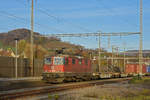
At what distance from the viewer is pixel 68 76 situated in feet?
94.5

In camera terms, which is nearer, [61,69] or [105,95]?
[105,95]

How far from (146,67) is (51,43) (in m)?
28.1

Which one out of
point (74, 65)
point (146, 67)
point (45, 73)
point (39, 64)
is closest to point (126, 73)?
point (146, 67)

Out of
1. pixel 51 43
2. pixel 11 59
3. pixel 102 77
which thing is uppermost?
pixel 51 43

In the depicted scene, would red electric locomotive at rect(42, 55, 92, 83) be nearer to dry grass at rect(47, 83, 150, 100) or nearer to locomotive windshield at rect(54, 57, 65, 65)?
locomotive windshield at rect(54, 57, 65, 65)

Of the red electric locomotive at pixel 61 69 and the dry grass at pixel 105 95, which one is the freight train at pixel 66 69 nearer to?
the red electric locomotive at pixel 61 69

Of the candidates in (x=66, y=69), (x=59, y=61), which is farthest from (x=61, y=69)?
(x=59, y=61)

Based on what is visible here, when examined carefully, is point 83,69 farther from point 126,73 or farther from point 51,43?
point 51,43

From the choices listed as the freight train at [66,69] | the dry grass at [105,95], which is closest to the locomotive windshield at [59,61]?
the freight train at [66,69]

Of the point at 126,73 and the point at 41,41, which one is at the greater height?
the point at 41,41

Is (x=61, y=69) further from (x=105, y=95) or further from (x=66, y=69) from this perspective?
(x=105, y=95)

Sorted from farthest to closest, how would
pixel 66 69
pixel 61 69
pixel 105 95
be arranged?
pixel 66 69 < pixel 61 69 < pixel 105 95

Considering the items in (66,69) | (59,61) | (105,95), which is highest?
(59,61)

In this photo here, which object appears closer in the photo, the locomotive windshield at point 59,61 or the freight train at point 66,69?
the freight train at point 66,69
